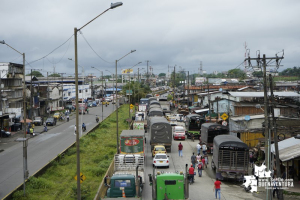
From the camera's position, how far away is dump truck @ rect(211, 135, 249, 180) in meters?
25.6

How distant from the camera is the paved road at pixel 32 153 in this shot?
27.0m

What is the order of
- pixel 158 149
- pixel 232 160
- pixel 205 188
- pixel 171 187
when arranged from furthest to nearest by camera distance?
1. pixel 158 149
2. pixel 232 160
3. pixel 205 188
4. pixel 171 187

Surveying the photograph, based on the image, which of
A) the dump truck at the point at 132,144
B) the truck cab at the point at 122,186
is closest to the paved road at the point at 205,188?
the dump truck at the point at 132,144

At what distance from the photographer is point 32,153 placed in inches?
1489

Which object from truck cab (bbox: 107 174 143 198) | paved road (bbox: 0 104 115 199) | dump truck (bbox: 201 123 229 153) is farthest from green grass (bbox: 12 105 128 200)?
dump truck (bbox: 201 123 229 153)

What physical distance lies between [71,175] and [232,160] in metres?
12.1

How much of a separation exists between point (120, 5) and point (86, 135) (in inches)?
1403

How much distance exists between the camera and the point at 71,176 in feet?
94.1

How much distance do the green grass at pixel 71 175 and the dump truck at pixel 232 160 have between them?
28.1 ft

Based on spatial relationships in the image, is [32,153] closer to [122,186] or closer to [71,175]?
[71,175]

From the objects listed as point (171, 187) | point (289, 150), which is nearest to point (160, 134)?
point (289, 150)

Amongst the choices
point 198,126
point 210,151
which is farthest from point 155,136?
point 198,126

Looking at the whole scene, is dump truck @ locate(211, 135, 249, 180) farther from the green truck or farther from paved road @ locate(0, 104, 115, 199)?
paved road @ locate(0, 104, 115, 199)

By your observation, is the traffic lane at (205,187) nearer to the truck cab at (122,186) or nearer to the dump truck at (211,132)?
the truck cab at (122,186)
